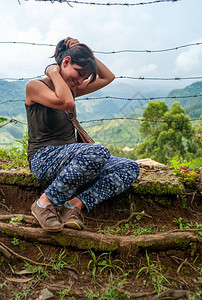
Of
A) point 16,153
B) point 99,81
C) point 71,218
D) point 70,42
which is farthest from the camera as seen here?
point 16,153

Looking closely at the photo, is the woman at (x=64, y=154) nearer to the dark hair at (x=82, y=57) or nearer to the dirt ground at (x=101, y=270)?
the dark hair at (x=82, y=57)

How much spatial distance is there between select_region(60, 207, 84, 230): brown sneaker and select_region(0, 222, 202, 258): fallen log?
0.05 metres

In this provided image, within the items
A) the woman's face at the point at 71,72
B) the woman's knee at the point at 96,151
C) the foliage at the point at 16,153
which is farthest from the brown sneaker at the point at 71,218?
the foliage at the point at 16,153

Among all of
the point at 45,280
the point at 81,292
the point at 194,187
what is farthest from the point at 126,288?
the point at 194,187

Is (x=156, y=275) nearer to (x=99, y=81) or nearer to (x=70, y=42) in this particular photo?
(x=99, y=81)

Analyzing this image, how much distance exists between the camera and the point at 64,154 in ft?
8.61

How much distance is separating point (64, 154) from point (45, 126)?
42 cm

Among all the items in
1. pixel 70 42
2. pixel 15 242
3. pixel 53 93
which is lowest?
pixel 15 242

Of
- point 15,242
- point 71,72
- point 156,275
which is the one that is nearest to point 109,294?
point 156,275

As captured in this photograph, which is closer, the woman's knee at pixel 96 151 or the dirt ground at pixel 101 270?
the dirt ground at pixel 101 270

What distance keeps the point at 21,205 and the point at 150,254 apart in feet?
6.04

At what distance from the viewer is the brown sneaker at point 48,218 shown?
238cm

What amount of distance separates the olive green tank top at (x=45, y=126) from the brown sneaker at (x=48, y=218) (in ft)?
2.20

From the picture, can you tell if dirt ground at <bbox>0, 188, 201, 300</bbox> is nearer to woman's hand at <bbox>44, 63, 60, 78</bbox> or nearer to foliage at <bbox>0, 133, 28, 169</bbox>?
woman's hand at <bbox>44, 63, 60, 78</bbox>
